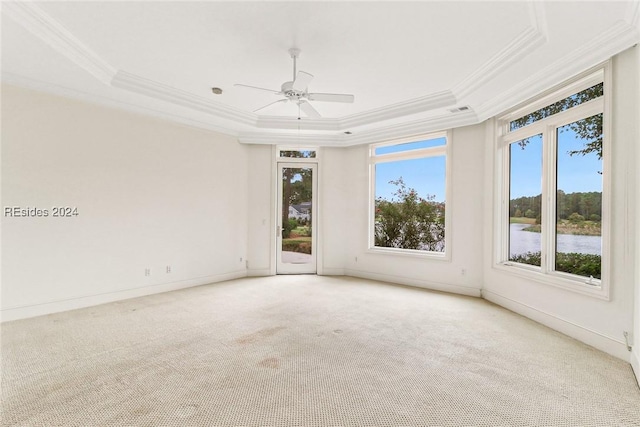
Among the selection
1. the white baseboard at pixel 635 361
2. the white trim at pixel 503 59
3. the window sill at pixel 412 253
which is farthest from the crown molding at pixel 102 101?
the white baseboard at pixel 635 361

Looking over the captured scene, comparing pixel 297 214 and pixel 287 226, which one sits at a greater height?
pixel 297 214

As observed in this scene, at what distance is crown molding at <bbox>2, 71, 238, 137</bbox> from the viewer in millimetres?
3576

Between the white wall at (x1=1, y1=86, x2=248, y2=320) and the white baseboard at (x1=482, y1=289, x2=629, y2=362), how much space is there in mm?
4560

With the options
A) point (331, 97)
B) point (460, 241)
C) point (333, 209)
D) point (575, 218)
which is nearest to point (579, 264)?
point (575, 218)

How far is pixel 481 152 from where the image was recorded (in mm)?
4738

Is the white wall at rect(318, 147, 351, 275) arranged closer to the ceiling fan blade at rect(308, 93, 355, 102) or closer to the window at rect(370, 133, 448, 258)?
the window at rect(370, 133, 448, 258)

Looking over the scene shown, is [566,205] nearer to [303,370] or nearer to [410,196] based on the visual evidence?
[410,196]

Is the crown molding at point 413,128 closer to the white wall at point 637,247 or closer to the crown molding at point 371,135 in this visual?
the crown molding at point 371,135

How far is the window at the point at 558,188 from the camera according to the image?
314 centimetres

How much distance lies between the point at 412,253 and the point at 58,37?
5.44 metres

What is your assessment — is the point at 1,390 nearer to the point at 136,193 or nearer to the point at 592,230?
the point at 136,193

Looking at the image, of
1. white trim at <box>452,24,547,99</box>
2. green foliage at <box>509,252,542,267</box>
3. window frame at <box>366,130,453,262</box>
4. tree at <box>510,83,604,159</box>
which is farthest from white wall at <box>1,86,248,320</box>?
tree at <box>510,83,604,159</box>

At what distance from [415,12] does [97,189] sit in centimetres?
439

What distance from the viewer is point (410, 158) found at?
5652 mm
